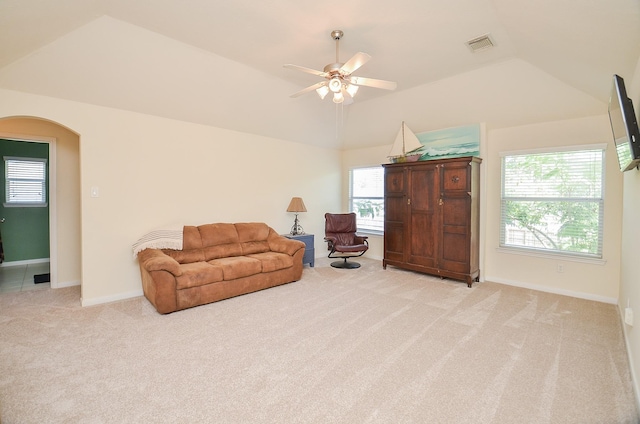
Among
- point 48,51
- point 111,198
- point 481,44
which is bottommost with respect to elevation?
point 111,198

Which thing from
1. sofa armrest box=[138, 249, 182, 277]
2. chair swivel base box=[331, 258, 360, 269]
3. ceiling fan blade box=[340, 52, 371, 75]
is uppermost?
ceiling fan blade box=[340, 52, 371, 75]

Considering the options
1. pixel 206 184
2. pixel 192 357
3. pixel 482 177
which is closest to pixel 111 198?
pixel 206 184

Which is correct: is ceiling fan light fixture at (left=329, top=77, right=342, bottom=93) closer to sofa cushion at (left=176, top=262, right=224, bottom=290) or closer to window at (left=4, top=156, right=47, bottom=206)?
sofa cushion at (left=176, top=262, right=224, bottom=290)

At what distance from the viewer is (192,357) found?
2420 millimetres

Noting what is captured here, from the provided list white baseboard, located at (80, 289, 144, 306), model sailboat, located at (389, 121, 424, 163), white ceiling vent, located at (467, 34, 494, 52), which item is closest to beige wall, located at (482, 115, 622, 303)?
model sailboat, located at (389, 121, 424, 163)

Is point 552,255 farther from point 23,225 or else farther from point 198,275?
point 23,225

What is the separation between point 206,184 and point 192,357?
287 centimetres

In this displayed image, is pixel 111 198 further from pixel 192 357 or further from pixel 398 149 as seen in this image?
pixel 398 149

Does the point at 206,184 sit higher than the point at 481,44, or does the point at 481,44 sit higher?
the point at 481,44

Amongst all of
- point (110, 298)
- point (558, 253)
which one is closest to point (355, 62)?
point (558, 253)

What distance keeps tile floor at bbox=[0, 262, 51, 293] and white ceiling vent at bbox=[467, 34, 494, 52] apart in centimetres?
647

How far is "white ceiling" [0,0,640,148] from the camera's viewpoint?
7.95 feet

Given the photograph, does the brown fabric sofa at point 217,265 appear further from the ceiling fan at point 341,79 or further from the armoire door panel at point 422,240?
the ceiling fan at point 341,79

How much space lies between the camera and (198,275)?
3.50m
